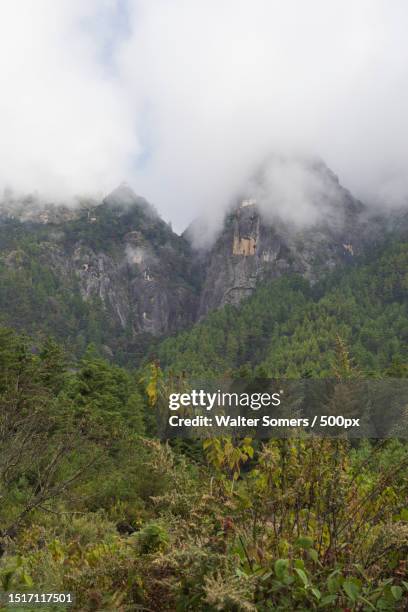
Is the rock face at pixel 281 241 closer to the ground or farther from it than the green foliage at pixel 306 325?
farther from it

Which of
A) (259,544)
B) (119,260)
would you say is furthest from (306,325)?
(259,544)

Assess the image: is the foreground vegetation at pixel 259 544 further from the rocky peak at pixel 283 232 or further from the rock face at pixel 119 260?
the rock face at pixel 119 260

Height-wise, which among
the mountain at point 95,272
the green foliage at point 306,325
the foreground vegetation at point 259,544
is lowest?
the foreground vegetation at point 259,544

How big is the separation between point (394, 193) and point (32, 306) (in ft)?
331

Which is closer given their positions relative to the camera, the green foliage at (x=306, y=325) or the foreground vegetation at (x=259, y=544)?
the foreground vegetation at (x=259, y=544)

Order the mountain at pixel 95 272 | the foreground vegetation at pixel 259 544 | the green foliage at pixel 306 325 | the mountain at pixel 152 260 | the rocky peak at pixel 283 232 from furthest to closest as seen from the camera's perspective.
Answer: the rocky peak at pixel 283 232 < the mountain at pixel 152 260 < the mountain at pixel 95 272 < the green foliage at pixel 306 325 < the foreground vegetation at pixel 259 544

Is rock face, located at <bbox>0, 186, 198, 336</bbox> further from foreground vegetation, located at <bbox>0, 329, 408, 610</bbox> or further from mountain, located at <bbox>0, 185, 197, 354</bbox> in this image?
foreground vegetation, located at <bbox>0, 329, 408, 610</bbox>

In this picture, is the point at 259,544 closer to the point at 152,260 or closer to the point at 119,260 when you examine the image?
the point at 119,260

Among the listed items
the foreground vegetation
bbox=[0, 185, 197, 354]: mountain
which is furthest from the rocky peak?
the foreground vegetation

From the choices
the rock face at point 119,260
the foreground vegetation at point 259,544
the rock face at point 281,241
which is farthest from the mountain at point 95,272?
the foreground vegetation at point 259,544

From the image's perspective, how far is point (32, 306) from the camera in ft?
320

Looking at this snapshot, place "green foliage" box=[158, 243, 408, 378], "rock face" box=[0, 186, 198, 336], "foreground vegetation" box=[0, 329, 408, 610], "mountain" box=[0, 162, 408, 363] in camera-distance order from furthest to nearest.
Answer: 1. "rock face" box=[0, 186, 198, 336]
2. "mountain" box=[0, 162, 408, 363]
3. "green foliage" box=[158, 243, 408, 378]
4. "foreground vegetation" box=[0, 329, 408, 610]

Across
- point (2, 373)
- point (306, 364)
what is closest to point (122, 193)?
point (306, 364)

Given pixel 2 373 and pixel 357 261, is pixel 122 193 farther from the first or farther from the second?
pixel 2 373
